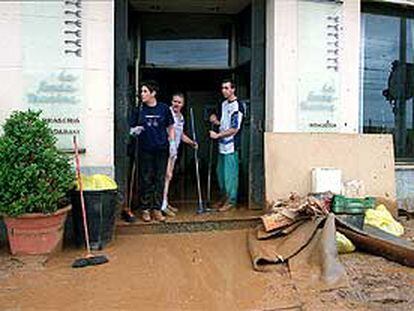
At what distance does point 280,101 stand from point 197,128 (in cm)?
303

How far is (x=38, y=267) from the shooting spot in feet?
14.3

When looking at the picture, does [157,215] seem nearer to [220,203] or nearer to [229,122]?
[220,203]

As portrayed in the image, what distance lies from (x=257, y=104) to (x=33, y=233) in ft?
10.1

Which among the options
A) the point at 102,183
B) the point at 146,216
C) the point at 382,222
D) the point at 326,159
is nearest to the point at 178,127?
the point at 146,216

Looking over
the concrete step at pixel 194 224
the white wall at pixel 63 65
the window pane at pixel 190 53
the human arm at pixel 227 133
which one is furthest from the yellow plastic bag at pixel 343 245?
the window pane at pixel 190 53

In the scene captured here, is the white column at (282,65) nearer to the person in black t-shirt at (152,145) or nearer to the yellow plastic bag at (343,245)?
the person in black t-shirt at (152,145)

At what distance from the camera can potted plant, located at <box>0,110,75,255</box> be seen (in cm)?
444

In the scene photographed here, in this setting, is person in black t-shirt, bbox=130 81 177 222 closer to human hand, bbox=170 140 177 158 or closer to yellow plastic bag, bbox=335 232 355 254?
human hand, bbox=170 140 177 158

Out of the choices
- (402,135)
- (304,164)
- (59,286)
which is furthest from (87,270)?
(402,135)

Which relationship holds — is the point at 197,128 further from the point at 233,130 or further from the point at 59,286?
the point at 59,286

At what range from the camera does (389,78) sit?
22.7ft

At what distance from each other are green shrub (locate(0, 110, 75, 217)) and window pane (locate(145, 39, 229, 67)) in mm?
3127

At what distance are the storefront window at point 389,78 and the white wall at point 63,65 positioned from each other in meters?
3.50

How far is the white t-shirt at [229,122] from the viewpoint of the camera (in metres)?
5.94
